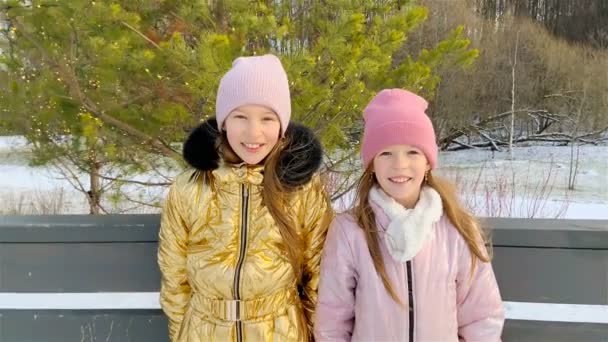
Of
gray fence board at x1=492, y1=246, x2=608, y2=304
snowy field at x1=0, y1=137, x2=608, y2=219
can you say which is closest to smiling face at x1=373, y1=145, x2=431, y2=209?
gray fence board at x1=492, y1=246, x2=608, y2=304

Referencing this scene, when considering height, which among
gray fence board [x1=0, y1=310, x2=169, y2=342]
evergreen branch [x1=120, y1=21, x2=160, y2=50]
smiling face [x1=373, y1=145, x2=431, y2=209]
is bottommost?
gray fence board [x1=0, y1=310, x2=169, y2=342]

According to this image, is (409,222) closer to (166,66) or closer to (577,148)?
(166,66)

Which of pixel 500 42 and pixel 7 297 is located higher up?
pixel 500 42

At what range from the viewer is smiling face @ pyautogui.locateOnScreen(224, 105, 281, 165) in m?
1.61

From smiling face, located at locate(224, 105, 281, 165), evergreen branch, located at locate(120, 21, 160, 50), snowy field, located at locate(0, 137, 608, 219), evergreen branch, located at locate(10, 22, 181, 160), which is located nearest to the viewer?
smiling face, located at locate(224, 105, 281, 165)

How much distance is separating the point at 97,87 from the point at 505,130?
10935 millimetres

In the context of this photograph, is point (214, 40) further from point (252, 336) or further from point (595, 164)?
point (595, 164)

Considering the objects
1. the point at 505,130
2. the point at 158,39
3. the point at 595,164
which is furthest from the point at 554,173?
the point at 158,39

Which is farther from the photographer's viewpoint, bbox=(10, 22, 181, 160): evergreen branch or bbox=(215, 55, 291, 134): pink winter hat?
bbox=(10, 22, 181, 160): evergreen branch

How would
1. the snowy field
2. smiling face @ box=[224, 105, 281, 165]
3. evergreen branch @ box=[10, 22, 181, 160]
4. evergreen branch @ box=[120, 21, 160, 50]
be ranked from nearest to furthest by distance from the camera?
smiling face @ box=[224, 105, 281, 165] → evergreen branch @ box=[120, 21, 160, 50] → evergreen branch @ box=[10, 22, 181, 160] → the snowy field

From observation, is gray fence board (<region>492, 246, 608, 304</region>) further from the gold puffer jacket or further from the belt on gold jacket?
the belt on gold jacket

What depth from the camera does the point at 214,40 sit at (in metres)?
3.13

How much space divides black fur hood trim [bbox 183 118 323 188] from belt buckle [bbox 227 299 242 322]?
0.40 m

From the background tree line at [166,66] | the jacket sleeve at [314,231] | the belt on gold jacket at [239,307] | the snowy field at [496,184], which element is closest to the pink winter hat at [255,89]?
the jacket sleeve at [314,231]
